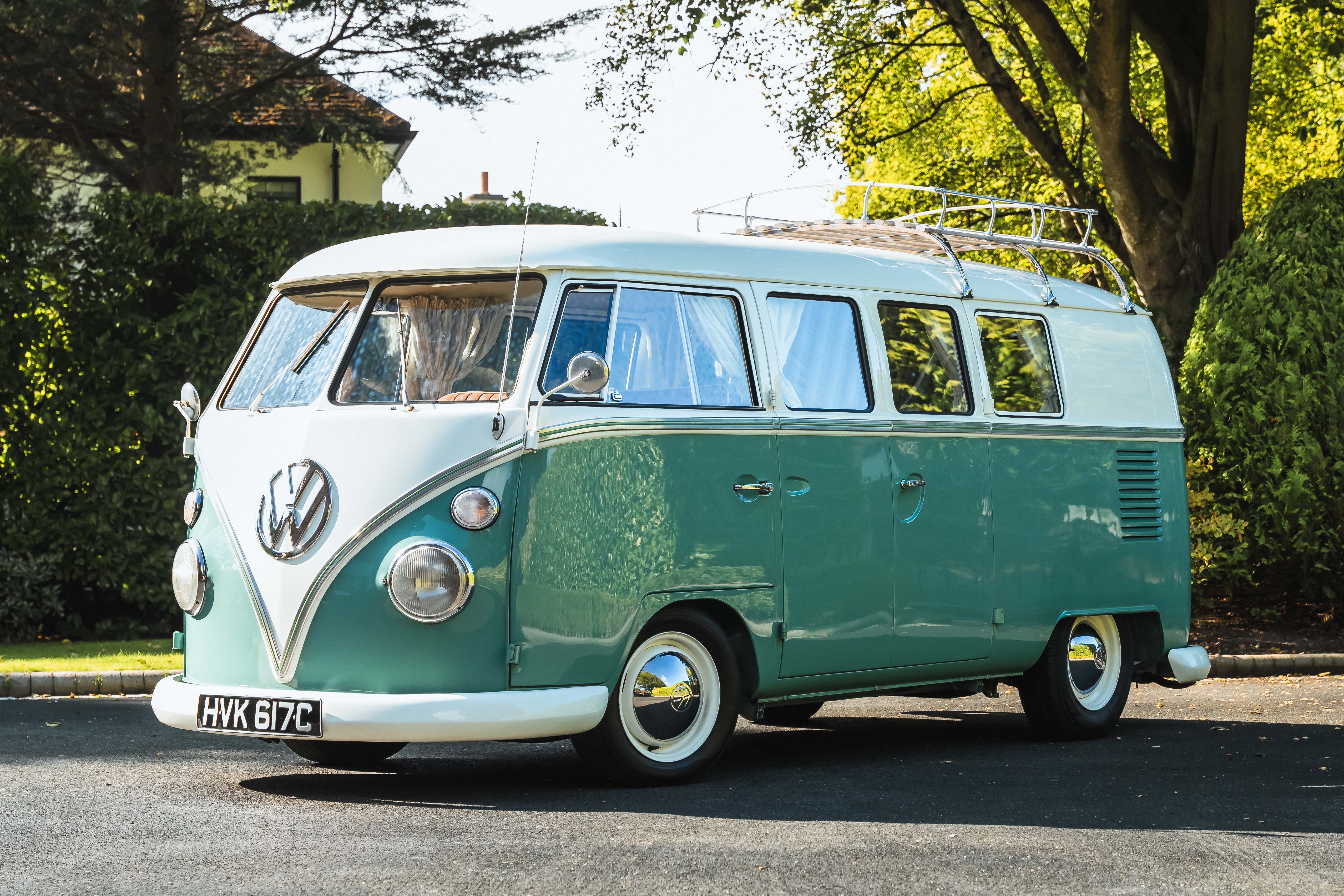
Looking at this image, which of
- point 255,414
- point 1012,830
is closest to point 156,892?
point 255,414

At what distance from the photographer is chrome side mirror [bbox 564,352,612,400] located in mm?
7051

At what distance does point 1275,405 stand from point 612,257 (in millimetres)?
8470

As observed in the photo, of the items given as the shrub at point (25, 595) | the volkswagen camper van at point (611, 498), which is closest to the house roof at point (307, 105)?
the shrub at point (25, 595)

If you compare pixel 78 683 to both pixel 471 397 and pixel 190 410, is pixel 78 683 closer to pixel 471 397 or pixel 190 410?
pixel 190 410

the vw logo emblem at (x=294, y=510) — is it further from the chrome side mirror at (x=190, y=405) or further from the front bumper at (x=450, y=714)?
the chrome side mirror at (x=190, y=405)

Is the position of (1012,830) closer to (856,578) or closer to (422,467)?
(856,578)

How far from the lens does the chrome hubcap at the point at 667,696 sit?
7.46 m

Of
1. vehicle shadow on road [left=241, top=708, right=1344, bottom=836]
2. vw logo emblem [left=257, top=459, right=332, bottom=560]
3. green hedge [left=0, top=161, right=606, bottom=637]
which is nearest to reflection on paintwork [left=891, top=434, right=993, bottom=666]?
vehicle shadow on road [left=241, top=708, right=1344, bottom=836]

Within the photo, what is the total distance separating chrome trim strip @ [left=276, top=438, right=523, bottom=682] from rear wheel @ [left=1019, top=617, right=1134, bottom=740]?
3.86 m

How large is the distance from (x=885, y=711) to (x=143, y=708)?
492 centimetres

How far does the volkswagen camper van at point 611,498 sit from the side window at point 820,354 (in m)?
0.02

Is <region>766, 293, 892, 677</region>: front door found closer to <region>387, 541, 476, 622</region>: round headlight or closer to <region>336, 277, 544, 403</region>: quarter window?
<region>336, 277, 544, 403</region>: quarter window

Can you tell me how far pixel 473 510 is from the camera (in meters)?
6.95

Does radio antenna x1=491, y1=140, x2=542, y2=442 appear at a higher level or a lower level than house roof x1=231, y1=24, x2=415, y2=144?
lower
